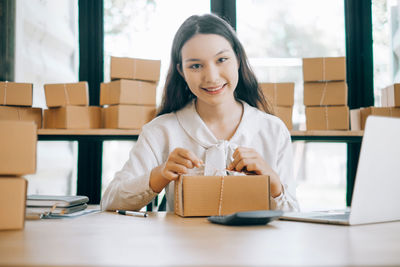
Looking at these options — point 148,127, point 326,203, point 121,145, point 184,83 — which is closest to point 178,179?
point 148,127

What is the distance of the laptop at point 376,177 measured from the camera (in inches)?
32.4

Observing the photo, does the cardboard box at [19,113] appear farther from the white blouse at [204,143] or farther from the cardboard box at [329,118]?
the cardboard box at [329,118]

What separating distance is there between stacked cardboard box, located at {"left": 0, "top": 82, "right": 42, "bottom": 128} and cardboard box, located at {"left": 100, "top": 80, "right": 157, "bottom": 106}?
0.41 meters

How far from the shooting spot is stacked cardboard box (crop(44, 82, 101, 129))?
2.26 meters

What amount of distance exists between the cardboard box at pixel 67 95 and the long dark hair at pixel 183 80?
2.57 ft

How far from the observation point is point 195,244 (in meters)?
0.66

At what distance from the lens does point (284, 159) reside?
5.10 ft

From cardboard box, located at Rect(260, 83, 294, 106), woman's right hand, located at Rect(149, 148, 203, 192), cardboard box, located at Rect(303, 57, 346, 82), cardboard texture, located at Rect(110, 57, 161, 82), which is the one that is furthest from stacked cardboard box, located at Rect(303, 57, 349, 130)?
woman's right hand, located at Rect(149, 148, 203, 192)

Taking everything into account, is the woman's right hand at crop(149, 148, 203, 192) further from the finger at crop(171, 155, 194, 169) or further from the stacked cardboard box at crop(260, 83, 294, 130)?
the stacked cardboard box at crop(260, 83, 294, 130)

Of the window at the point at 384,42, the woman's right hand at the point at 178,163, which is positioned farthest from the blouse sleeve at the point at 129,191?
the window at the point at 384,42

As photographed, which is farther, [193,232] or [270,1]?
[270,1]

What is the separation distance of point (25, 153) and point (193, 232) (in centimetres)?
35

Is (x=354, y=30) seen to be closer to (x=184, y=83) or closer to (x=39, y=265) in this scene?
(x=184, y=83)

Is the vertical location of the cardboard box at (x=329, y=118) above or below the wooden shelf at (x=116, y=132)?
above
